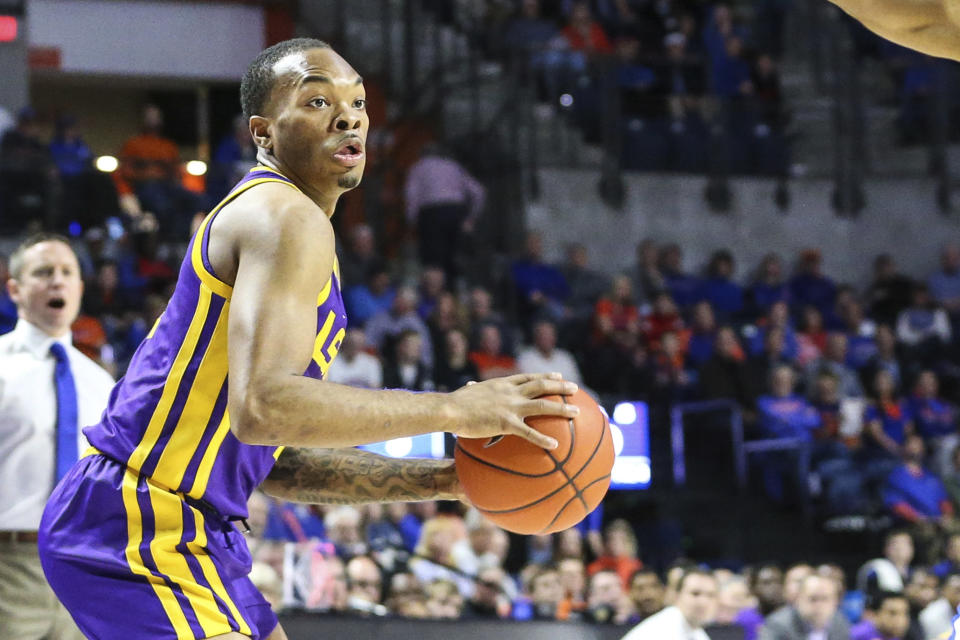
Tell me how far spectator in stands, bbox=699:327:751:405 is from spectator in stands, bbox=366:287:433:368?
2.46 metres

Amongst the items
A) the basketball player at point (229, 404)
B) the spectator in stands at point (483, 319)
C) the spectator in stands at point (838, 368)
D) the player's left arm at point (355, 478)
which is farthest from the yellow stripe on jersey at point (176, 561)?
the spectator in stands at point (838, 368)

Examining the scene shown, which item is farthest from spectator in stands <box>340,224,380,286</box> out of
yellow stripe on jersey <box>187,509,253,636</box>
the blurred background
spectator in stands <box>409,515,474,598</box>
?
yellow stripe on jersey <box>187,509,253,636</box>

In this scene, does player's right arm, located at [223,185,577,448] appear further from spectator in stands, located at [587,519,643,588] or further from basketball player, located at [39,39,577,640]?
spectator in stands, located at [587,519,643,588]

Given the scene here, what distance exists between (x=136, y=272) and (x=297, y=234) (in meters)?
8.79

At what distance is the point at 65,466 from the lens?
16.3 ft

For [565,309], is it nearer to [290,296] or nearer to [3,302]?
[3,302]

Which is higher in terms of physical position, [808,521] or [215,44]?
[215,44]

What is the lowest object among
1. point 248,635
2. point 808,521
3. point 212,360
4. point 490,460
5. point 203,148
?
point 808,521

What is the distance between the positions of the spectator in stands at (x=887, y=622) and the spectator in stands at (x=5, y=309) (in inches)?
244

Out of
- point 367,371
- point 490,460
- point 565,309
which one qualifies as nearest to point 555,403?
point 490,460

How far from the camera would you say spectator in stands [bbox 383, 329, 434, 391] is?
1041 centimetres

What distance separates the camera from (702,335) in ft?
40.6

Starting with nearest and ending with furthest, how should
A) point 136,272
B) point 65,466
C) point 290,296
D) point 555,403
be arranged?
1. point 290,296
2. point 555,403
3. point 65,466
4. point 136,272

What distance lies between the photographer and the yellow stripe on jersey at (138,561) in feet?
8.93
